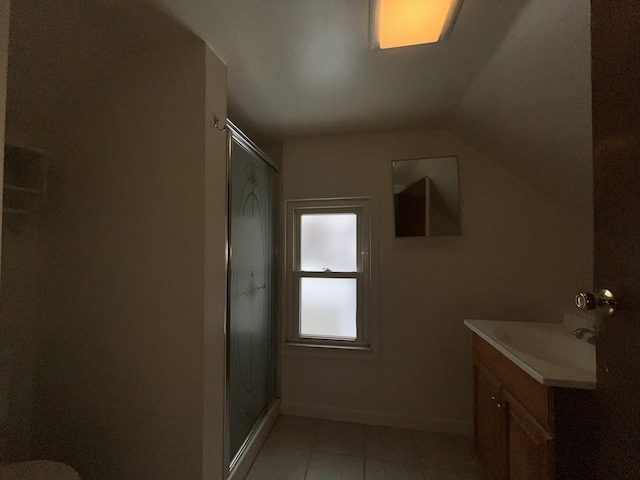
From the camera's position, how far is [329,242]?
229cm

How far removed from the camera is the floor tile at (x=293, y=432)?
1849 millimetres

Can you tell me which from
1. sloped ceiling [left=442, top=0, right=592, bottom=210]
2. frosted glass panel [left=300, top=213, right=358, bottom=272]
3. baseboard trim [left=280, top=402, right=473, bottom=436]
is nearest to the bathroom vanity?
Answer: baseboard trim [left=280, top=402, right=473, bottom=436]

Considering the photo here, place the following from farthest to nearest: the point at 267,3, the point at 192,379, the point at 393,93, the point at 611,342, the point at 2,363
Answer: the point at 393,93, the point at 2,363, the point at 192,379, the point at 267,3, the point at 611,342

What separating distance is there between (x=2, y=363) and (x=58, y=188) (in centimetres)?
90

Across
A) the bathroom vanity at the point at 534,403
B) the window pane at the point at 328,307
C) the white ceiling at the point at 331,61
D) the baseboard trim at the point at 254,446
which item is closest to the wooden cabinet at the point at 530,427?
the bathroom vanity at the point at 534,403

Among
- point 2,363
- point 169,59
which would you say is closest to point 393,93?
point 169,59

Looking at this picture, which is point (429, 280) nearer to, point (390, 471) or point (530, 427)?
point (530, 427)

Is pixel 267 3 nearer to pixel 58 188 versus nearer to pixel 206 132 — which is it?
pixel 206 132

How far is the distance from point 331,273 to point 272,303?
55 cm

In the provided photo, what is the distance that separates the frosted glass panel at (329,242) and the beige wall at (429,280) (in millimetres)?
213

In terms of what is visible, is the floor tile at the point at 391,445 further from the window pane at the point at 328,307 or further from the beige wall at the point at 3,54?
the beige wall at the point at 3,54

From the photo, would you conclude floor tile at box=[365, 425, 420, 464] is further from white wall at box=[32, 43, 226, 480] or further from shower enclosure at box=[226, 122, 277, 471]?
white wall at box=[32, 43, 226, 480]

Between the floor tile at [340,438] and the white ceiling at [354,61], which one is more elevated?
the white ceiling at [354,61]

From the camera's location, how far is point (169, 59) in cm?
124
